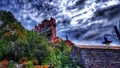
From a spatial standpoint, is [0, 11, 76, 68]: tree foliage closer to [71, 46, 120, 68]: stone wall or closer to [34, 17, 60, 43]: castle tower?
[71, 46, 120, 68]: stone wall

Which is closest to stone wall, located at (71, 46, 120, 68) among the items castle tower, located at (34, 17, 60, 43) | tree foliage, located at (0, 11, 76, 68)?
tree foliage, located at (0, 11, 76, 68)

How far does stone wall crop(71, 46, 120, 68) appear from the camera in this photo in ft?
64.1

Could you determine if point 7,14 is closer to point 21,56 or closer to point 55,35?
point 21,56

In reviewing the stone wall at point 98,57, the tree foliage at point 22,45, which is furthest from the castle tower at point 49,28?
the stone wall at point 98,57

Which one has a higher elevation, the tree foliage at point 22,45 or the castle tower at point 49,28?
the castle tower at point 49,28

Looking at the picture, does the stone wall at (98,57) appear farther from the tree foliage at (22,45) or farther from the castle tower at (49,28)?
the castle tower at (49,28)

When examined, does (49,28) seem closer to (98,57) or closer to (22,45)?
(98,57)

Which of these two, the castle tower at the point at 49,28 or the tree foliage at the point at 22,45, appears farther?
the castle tower at the point at 49,28

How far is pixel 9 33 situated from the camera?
19312 millimetres

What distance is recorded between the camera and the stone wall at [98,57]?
19.5 meters

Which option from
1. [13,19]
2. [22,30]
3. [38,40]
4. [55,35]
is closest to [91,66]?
[38,40]

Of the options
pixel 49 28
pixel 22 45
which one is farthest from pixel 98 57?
pixel 49 28

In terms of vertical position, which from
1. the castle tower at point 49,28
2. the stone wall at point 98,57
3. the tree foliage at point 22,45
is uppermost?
the castle tower at point 49,28

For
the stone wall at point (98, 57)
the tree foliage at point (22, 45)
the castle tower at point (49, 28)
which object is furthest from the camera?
the castle tower at point (49, 28)
